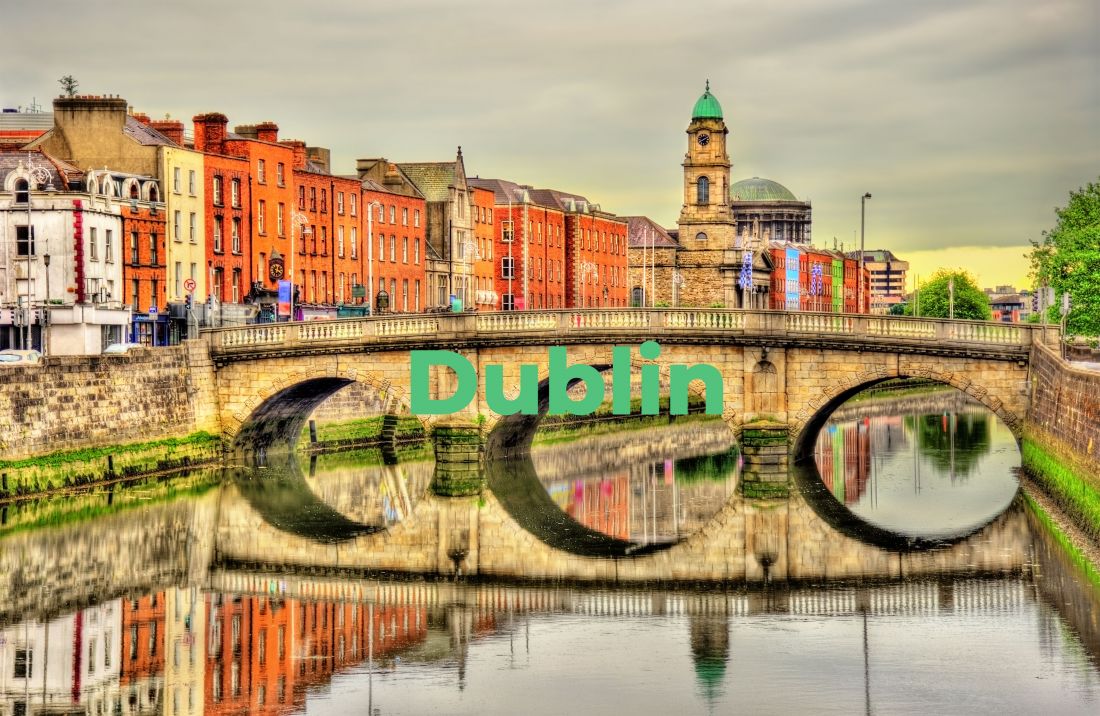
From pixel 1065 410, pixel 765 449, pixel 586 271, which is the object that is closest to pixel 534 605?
pixel 1065 410

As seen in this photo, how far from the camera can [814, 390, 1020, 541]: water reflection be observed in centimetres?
5359

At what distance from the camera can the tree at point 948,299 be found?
594 ft

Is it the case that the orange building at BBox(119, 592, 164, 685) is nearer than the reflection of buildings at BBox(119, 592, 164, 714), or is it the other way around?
the reflection of buildings at BBox(119, 592, 164, 714)

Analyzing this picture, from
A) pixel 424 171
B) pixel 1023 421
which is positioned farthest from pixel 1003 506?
pixel 424 171

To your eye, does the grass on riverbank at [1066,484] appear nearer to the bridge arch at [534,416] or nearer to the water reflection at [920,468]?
the water reflection at [920,468]

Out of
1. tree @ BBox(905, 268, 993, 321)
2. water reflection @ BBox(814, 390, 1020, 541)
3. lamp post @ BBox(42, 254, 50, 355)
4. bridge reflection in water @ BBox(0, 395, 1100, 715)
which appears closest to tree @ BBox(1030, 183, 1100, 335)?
water reflection @ BBox(814, 390, 1020, 541)

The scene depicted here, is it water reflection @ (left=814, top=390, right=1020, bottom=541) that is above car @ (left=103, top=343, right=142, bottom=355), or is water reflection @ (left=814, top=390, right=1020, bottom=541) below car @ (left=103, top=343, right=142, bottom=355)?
below

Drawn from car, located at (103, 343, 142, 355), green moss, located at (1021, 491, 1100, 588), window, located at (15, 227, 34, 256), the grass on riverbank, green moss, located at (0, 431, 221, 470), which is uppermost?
window, located at (15, 227, 34, 256)

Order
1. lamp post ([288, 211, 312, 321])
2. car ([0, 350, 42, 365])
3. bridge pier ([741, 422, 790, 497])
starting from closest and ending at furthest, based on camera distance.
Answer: car ([0, 350, 42, 365]), bridge pier ([741, 422, 790, 497]), lamp post ([288, 211, 312, 321])

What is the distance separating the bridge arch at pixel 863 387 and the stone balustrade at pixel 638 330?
94 centimetres

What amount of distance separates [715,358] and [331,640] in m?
28.1

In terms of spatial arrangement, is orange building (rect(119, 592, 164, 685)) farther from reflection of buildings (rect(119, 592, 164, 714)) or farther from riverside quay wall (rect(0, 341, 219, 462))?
riverside quay wall (rect(0, 341, 219, 462))

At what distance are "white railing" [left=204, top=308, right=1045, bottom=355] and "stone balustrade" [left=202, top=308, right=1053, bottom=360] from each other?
33 mm

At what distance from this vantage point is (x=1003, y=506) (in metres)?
54.5
